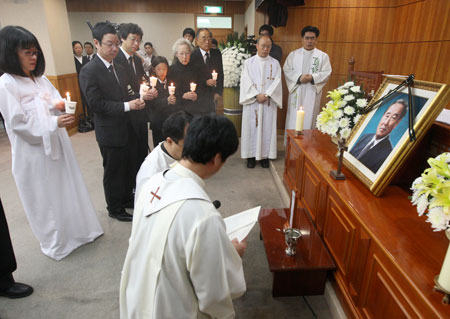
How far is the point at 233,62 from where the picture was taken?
4676 millimetres

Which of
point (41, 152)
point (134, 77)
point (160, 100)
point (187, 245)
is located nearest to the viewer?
point (187, 245)

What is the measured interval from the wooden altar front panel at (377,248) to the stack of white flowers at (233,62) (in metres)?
3.00

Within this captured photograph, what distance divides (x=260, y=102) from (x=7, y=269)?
3.03m

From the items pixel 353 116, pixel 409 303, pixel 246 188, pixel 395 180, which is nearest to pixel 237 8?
pixel 246 188

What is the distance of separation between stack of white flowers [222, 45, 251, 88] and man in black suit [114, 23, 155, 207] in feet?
6.36

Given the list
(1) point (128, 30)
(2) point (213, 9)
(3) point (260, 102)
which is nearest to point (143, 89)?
(1) point (128, 30)

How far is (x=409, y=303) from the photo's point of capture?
104cm

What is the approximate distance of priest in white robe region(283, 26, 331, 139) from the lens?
3910 millimetres

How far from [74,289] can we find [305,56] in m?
3.77

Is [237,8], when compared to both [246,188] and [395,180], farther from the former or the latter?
[395,180]

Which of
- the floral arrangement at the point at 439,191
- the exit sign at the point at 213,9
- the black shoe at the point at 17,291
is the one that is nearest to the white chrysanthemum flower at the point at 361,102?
the floral arrangement at the point at 439,191

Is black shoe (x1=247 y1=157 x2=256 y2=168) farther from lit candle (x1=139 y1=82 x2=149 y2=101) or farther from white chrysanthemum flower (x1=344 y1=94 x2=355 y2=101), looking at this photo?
white chrysanthemum flower (x1=344 y1=94 x2=355 y2=101)

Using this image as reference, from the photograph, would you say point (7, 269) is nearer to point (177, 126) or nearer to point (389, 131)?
point (177, 126)

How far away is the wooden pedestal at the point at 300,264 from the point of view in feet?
5.56
